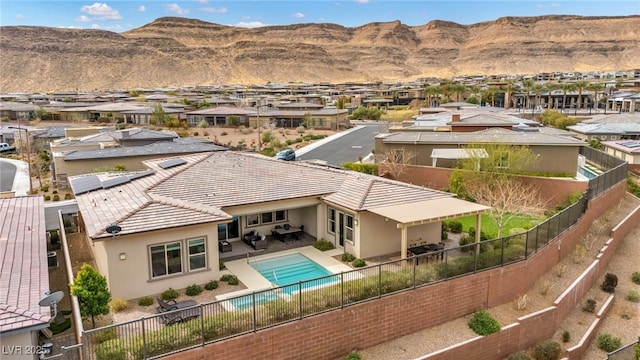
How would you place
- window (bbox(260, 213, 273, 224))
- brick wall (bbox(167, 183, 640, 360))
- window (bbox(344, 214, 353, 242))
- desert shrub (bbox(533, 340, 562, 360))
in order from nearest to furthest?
brick wall (bbox(167, 183, 640, 360)) < desert shrub (bbox(533, 340, 562, 360)) < window (bbox(344, 214, 353, 242)) < window (bbox(260, 213, 273, 224))

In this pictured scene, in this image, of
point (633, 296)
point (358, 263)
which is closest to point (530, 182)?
point (633, 296)

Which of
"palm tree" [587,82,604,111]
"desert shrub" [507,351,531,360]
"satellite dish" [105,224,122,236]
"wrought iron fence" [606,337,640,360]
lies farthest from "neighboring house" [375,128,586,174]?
"palm tree" [587,82,604,111]

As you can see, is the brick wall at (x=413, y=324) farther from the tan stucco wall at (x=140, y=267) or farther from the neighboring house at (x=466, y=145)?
the neighboring house at (x=466, y=145)

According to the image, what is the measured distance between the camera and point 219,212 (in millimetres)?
20312

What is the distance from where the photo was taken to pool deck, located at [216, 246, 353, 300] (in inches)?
755

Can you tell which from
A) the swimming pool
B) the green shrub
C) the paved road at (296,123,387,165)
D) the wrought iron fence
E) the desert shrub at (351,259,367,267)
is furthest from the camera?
the paved road at (296,123,387,165)

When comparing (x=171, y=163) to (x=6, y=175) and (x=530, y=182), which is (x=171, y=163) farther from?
(x=6, y=175)

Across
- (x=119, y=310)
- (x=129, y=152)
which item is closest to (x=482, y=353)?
(x=119, y=310)

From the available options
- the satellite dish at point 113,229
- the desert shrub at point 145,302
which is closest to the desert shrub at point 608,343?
the desert shrub at point 145,302

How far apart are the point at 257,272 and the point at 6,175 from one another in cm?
3920

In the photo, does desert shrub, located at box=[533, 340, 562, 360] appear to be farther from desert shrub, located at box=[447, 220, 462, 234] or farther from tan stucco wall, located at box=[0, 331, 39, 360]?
tan stucco wall, located at box=[0, 331, 39, 360]

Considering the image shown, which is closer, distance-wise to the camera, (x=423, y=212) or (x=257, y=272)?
(x=257, y=272)

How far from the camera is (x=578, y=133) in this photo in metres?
59.0

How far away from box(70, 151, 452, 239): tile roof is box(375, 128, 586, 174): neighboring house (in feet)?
40.0
